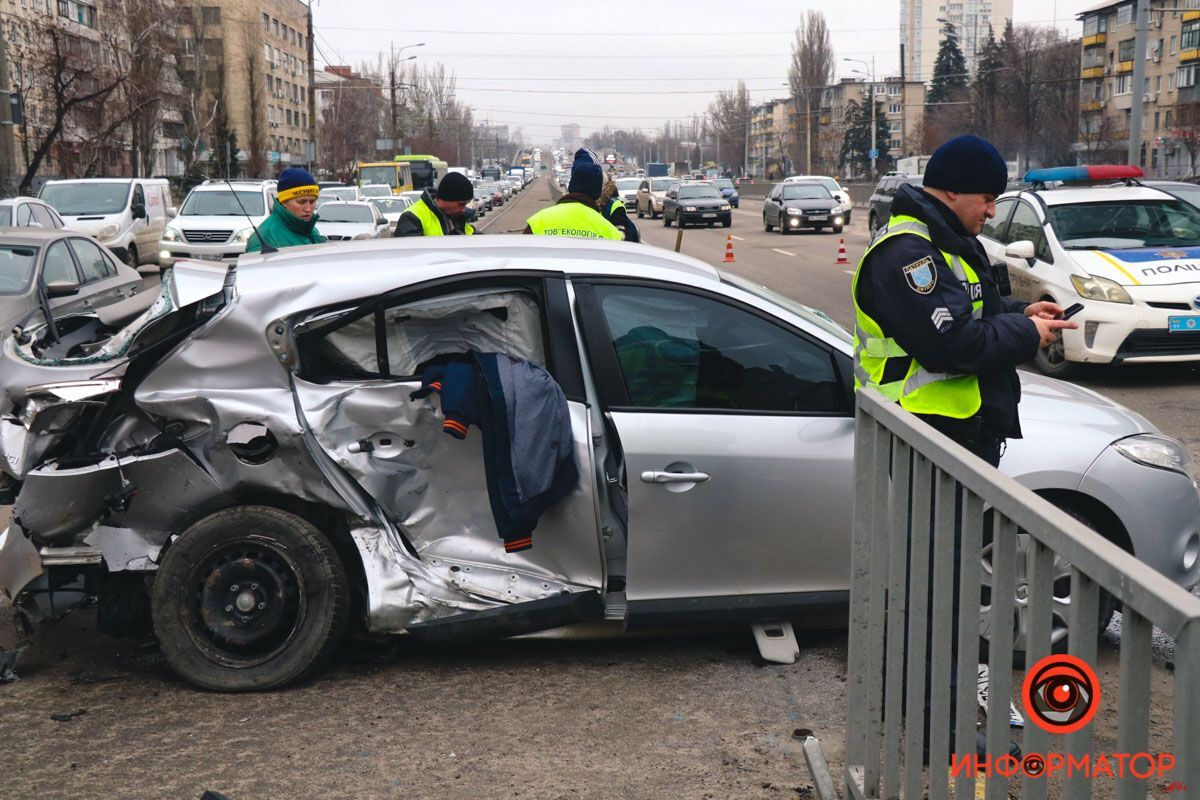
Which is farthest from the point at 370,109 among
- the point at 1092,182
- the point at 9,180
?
the point at 1092,182

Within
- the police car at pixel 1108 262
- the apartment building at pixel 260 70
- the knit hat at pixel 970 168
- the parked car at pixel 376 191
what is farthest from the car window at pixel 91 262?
the apartment building at pixel 260 70

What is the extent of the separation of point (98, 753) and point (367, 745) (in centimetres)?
84

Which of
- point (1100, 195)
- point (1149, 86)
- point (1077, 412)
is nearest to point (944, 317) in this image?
point (1077, 412)

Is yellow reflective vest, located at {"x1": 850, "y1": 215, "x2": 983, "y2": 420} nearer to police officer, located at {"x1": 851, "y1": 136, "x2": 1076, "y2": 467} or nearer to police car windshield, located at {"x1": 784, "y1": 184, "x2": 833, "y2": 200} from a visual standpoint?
police officer, located at {"x1": 851, "y1": 136, "x2": 1076, "y2": 467}

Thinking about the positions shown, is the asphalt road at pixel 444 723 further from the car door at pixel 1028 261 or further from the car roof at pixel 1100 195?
the car roof at pixel 1100 195

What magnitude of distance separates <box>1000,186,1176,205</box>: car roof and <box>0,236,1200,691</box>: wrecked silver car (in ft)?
24.6

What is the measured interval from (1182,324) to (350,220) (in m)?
19.4

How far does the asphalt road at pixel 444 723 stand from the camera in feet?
12.3

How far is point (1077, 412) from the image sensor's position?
4.75m

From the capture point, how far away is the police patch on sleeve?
3762 mm

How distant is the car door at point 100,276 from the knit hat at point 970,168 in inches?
356

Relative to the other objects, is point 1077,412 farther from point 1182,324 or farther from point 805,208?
point 805,208

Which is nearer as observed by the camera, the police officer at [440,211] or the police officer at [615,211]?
the police officer at [440,211]

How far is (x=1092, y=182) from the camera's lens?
1273 cm
